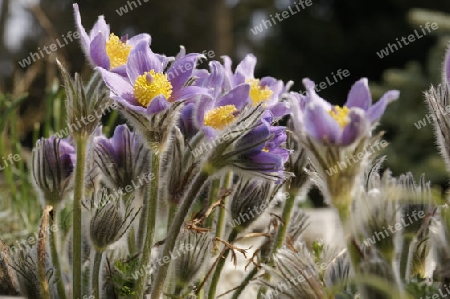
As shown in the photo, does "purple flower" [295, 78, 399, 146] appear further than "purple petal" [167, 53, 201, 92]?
No

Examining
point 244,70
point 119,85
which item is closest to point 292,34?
point 244,70

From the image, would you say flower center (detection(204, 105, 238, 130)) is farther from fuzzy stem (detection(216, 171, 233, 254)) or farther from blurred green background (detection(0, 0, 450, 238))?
blurred green background (detection(0, 0, 450, 238))

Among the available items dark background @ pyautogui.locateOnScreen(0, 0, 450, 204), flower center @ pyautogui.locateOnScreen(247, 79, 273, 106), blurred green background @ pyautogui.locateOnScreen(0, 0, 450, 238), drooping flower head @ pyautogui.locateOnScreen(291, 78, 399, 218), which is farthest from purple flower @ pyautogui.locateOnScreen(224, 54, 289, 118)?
dark background @ pyautogui.locateOnScreen(0, 0, 450, 204)

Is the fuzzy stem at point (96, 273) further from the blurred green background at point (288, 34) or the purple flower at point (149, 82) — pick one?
Result: the blurred green background at point (288, 34)

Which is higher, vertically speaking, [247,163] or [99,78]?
[99,78]

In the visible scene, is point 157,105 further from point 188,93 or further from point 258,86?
point 258,86

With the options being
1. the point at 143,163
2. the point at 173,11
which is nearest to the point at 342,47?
the point at 173,11

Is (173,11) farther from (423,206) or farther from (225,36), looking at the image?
(423,206)

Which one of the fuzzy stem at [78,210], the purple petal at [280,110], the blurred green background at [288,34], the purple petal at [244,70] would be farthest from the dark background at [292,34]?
the fuzzy stem at [78,210]
